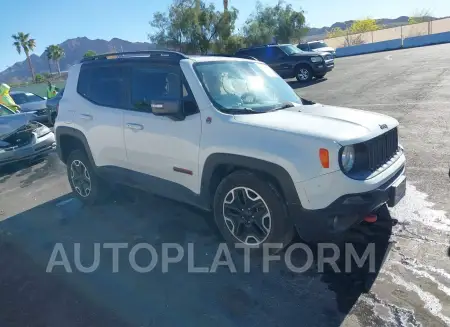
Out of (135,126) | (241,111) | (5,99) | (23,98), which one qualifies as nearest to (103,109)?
(135,126)

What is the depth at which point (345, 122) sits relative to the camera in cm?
344

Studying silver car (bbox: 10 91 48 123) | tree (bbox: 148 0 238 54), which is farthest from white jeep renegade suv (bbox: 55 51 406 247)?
tree (bbox: 148 0 238 54)

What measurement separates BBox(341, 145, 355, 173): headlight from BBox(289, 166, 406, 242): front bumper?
0.24 metres

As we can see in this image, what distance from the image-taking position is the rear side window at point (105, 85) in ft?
14.9

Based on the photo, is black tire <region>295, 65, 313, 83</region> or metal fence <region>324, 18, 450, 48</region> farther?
metal fence <region>324, 18, 450, 48</region>

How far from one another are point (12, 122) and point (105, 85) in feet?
14.4

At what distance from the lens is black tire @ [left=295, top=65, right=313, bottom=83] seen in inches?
692

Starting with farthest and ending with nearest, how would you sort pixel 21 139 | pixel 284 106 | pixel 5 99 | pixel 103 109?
pixel 5 99 < pixel 21 139 < pixel 103 109 < pixel 284 106

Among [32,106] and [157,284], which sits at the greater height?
[32,106]

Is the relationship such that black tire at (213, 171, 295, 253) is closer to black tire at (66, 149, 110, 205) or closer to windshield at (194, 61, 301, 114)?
windshield at (194, 61, 301, 114)

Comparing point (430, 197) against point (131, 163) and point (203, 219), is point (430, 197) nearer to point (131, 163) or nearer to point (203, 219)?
point (203, 219)

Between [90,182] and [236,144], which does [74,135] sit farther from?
[236,144]

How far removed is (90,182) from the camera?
205 inches

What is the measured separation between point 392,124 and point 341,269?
1504 mm
